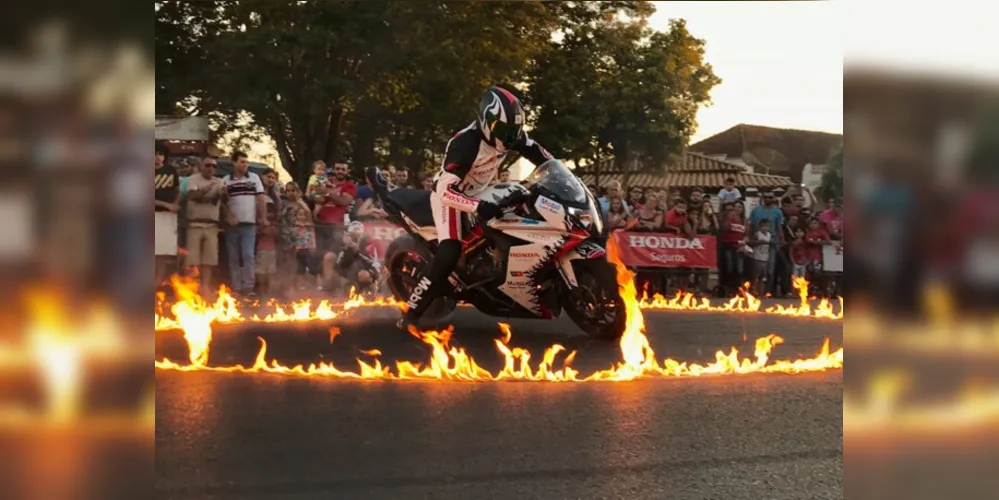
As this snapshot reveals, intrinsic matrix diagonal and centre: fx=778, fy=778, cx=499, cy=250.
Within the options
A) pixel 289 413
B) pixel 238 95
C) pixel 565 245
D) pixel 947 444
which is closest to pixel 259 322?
pixel 289 413

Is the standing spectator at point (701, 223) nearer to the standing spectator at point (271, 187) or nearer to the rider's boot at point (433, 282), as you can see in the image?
the rider's boot at point (433, 282)

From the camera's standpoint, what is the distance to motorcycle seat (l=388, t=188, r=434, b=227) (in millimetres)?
3277

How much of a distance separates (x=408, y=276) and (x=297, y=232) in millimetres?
579

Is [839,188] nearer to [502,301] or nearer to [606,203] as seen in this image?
[606,203]

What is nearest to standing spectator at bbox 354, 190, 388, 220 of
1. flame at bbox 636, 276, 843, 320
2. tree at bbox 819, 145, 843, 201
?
flame at bbox 636, 276, 843, 320

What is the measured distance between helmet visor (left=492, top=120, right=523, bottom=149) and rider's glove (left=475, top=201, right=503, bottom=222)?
1.35 ft

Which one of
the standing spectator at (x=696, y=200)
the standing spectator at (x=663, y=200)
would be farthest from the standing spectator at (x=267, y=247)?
the standing spectator at (x=696, y=200)

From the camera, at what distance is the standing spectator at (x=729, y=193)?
327cm

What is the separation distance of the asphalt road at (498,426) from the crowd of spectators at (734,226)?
17cm

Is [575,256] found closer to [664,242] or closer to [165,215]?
[664,242]

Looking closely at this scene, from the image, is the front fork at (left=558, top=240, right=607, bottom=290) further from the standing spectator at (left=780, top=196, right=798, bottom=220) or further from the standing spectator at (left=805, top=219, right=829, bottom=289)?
the standing spectator at (left=805, top=219, right=829, bottom=289)

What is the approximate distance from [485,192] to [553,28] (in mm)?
797

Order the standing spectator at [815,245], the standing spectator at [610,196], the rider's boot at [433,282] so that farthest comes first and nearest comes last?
the standing spectator at [815,245], the rider's boot at [433,282], the standing spectator at [610,196]

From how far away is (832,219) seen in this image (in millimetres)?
3408
